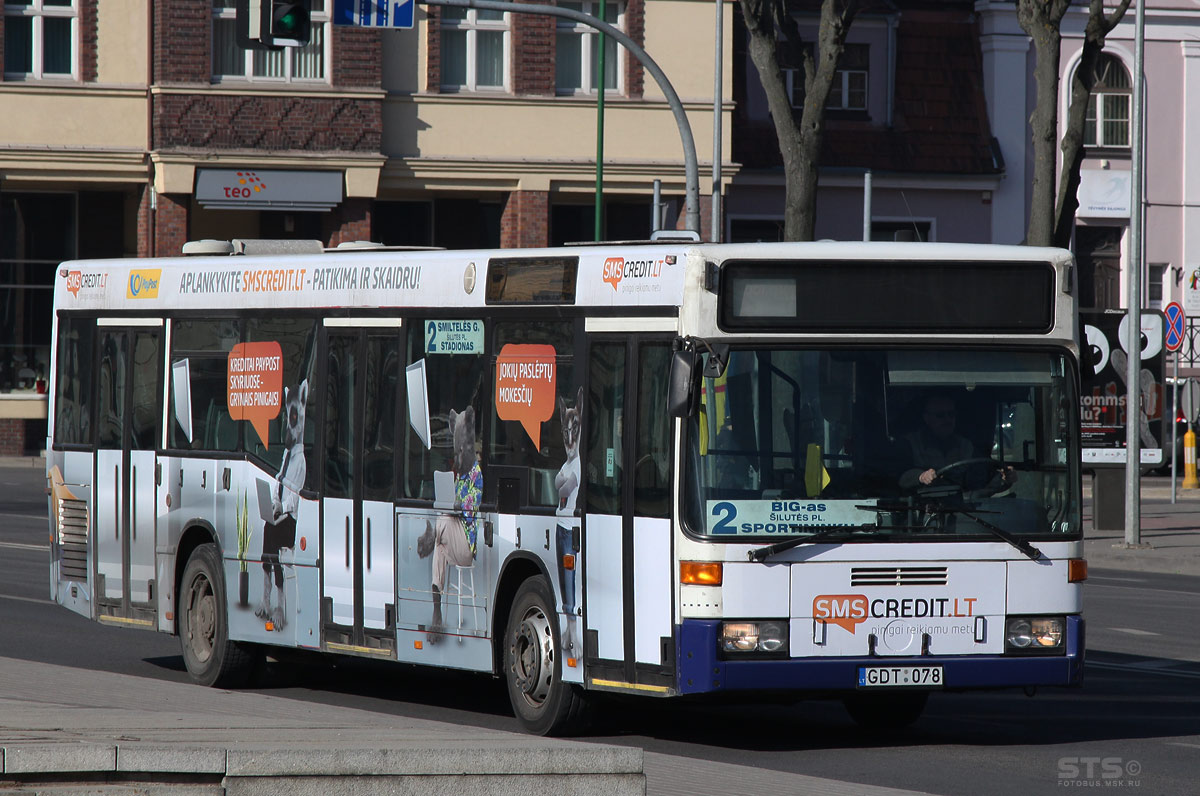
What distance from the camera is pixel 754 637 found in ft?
33.2

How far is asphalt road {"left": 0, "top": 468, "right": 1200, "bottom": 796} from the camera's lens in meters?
10.1

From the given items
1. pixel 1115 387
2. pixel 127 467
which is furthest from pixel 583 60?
pixel 127 467

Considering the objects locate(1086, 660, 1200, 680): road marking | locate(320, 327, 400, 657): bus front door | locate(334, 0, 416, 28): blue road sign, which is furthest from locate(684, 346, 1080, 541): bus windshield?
locate(334, 0, 416, 28): blue road sign

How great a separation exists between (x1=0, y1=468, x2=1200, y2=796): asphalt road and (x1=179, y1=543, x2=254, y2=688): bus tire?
0.25m

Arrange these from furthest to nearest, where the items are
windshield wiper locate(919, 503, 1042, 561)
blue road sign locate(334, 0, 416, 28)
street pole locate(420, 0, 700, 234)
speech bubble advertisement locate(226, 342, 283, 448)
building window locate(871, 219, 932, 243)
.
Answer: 1. building window locate(871, 219, 932, 243)
2. blue road sign locate(334, 0, 416, 28)
3. street pole locate(420, 0, 700, 234)
4. speech bubble advertisement locate(226, 342, 283, 448)
5. windshield wiper locate(919, 503, 1042, 561)

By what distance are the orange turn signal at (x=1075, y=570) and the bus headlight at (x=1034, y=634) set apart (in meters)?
0.21

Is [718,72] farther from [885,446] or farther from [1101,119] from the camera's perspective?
[885,446]

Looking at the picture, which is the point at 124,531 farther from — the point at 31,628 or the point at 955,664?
the point at 955,664

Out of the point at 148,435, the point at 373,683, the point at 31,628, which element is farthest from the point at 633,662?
the point at 31,628

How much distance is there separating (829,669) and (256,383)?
4829 mm

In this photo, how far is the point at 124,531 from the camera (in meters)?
14.4

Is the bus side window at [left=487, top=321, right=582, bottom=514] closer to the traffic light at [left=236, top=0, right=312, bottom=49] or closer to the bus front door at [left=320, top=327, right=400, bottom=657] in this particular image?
the bus front door at [left=320, top=327, right=400, bottom=657]

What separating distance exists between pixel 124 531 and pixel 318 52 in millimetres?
25148

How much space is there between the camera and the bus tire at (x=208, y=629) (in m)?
13.5
